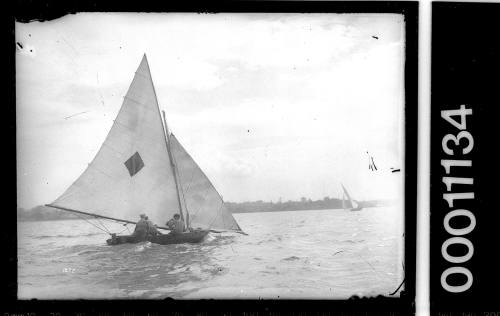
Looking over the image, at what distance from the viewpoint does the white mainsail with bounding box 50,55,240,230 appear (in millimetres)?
1916

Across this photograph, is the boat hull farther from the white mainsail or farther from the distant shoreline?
the distant shoreline

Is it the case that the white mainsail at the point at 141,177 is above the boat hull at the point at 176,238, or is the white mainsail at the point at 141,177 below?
above

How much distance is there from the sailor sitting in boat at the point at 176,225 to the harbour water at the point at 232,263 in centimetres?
8

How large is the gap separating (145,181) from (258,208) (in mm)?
562

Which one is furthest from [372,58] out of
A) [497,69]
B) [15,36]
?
[15,36]

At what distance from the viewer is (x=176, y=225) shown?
6.40 ft

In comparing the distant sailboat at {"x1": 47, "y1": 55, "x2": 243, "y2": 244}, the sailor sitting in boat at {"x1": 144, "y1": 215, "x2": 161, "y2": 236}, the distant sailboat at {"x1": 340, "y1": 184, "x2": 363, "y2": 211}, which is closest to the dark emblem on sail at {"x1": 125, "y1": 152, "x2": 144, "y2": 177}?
the distant sailboat at {"x1": 47, "y1": 55, "x2": 243, "y2": 244}

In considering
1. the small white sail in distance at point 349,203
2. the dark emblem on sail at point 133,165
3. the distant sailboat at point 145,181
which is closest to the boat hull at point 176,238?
the distant sailboat at point 145,181

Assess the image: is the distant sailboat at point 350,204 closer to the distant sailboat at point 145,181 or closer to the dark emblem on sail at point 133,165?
the distant sailboat at point 145,181

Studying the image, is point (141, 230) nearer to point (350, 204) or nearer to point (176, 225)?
point (176, 225)

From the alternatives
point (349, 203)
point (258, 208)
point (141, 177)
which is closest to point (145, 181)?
point (141, 177)

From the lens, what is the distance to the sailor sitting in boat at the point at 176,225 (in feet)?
6.39

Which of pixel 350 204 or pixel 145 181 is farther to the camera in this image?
pixel 145 181

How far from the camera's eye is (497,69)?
6.14 ft
